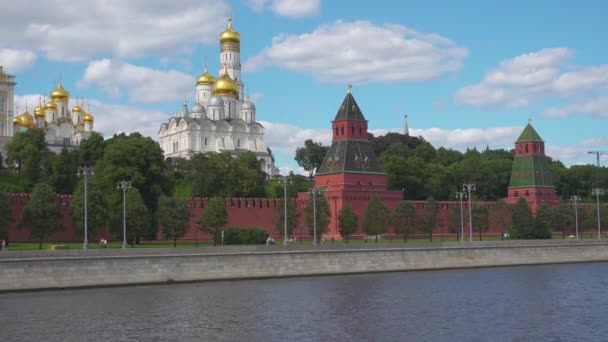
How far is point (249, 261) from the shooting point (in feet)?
127

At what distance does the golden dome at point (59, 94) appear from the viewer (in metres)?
96.9

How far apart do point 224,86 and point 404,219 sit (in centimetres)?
4287

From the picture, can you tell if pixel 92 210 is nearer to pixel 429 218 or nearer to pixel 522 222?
pixel 429 218

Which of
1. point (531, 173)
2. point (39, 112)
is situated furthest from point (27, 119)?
point (531, 173)

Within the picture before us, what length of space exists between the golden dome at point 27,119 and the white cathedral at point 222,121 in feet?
46.0

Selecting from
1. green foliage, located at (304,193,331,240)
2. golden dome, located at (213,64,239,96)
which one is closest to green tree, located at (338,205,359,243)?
green foliage, located at (304,193,331,240)

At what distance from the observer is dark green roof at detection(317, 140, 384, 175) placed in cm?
6288

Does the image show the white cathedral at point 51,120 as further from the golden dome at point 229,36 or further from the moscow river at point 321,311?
the moscow river at point 321,311

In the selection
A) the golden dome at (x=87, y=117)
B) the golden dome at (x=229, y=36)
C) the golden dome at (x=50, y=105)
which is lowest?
the golden dome at (x=87, y=117)

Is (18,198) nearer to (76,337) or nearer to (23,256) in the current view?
(23,256)

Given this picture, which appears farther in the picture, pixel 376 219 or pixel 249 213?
pixel 249 213

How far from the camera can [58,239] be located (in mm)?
49156

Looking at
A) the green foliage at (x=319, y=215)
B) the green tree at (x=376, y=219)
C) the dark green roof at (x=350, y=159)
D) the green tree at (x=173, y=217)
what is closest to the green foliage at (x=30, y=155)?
the green tree at (x=173, y=217)

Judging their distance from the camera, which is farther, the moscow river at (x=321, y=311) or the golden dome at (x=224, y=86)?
the golden dome at (x=224, y=86)
